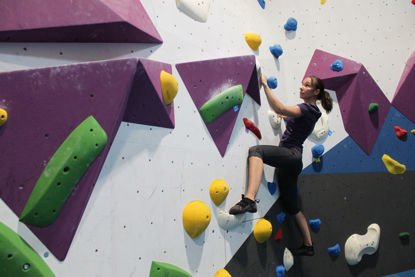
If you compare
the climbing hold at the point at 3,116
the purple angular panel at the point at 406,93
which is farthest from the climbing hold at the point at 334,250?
the climbing hold at the point at 3,116

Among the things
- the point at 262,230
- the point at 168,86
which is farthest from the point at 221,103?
the point at 262,230

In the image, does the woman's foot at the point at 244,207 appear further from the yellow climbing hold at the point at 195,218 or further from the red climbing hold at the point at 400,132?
the red climbing hold at the point at 400,132

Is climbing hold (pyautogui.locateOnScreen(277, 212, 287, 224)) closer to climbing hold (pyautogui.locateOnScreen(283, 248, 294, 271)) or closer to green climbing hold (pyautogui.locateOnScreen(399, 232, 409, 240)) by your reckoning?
climbing hold (pyautogui.locateOnScreen(283, 248, 294, 271))

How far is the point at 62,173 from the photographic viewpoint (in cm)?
108

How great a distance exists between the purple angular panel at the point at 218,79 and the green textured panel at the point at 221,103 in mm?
21

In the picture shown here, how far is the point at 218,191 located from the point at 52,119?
810 millimetres

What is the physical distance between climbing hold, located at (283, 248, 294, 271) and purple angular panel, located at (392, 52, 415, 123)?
144 centimetres

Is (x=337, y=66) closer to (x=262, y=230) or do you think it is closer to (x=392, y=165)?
(x=392, y=165)

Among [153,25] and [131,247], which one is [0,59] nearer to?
[153,25]

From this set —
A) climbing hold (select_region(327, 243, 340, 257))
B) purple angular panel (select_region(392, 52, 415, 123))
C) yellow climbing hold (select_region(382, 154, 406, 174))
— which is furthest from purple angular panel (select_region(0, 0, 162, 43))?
purple angular panel (select_region(392, 52, 415, 123))

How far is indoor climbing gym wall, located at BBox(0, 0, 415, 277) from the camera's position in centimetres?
109

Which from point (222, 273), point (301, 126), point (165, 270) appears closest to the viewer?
point (165, 270)

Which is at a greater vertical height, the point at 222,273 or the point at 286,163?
the point at 286,163

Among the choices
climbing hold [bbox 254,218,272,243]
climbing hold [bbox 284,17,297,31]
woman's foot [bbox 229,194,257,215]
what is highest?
climbing hold [bbox 284,17,297,31]
